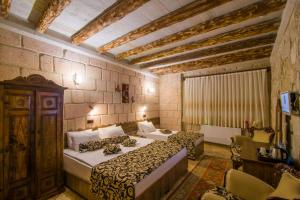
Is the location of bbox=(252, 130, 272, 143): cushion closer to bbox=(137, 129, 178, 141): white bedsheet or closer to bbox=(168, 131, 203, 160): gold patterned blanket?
bbox=(168, 131, 203, 160): gold patterned blanket

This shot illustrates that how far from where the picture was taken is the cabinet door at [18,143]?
2.14 m

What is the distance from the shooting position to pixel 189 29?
2.88m

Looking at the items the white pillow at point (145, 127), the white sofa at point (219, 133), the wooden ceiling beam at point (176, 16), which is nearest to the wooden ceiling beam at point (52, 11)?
the wooden ceiling beam at point (176, 16)

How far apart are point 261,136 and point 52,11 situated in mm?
4672

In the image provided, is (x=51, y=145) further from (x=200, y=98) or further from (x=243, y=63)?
(x=243, y=63)

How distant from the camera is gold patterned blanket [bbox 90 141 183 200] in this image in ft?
6.43

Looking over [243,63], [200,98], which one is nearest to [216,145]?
[200,98]

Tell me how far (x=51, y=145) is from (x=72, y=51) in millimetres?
2019

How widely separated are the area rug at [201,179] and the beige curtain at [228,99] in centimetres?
171

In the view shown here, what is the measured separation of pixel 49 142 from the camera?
8.61 feet

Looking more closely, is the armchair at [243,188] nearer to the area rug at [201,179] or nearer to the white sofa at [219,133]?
the area rug at [201,179]

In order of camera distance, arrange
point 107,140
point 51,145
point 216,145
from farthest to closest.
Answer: point 216,145 < point 107,140 < point 51,145

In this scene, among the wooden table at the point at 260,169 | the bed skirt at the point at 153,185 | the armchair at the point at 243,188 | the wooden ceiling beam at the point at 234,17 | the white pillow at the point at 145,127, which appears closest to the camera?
the armchair at the point at 243,188

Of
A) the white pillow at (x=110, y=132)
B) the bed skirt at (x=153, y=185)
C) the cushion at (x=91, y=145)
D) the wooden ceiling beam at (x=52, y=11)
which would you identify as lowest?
the bed skirt at (x=153, y=185)
